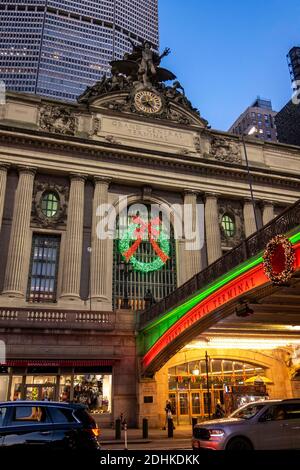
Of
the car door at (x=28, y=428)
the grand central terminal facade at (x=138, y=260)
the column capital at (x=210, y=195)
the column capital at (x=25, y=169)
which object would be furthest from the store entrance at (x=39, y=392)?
the column capital at (x=210, y=195)

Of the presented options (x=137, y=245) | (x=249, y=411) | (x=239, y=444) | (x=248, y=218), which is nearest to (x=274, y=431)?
(x=249, y=411)

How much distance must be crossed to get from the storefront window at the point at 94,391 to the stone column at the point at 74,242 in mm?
6200

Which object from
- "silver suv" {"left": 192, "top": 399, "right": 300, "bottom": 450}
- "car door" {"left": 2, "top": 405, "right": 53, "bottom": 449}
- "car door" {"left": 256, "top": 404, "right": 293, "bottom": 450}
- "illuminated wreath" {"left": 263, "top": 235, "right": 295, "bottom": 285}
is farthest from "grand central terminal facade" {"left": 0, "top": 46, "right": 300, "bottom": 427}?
"car door" {"left": 2, "top": 405, "right": 53, "bottom": 449}

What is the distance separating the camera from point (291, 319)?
65.2 ft

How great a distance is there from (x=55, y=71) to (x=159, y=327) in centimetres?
12633

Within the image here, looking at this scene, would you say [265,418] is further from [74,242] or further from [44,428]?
[74,242]

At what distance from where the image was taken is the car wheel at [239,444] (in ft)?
32.5

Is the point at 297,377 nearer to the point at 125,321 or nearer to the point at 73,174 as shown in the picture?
the point at 125,321

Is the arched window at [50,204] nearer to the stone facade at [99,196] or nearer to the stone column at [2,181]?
the stone facade at [99,196]

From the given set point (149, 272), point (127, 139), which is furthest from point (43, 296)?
point (127, 139)

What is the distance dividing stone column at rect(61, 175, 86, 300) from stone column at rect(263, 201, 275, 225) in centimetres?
1746

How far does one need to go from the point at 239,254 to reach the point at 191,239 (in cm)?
1962

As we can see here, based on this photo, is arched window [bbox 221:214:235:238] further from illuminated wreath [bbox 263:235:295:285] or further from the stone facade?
illuminated wreath [bbox 263:235:295:285]
